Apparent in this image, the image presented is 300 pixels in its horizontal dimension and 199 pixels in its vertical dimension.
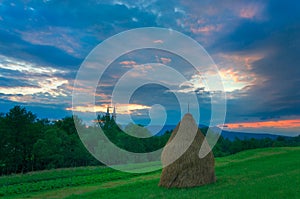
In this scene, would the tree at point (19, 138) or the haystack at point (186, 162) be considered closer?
the haystack at point (186, 162)

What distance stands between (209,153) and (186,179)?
2489 millimetres

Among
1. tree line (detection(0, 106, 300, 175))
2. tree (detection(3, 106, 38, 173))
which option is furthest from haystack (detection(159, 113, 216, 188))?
tree (detection(3, 106, 38, 173))

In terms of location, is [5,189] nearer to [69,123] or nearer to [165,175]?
[165,175]

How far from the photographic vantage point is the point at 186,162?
57.7ft

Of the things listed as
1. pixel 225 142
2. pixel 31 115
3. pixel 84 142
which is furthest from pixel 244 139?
pixel 31 115

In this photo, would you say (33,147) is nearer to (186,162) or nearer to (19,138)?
(19,138)

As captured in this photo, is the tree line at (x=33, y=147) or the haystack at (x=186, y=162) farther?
the tree line at (x=33, y=147)

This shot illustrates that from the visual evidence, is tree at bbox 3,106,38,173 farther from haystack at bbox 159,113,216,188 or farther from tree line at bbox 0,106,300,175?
haystack at bbox 159,113,216,188

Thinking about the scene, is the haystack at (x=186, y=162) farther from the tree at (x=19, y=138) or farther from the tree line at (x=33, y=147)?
the tree at (x=19, y=138)

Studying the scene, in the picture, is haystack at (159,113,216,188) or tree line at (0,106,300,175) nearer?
haystack at (159,113,216,188)

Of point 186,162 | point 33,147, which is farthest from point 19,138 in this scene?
point 186,162

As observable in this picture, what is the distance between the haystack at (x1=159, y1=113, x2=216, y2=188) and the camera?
1758 centimetres

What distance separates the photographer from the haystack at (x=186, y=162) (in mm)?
17578

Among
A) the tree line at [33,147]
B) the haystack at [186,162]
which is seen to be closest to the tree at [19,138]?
the tree line at [33,147]
